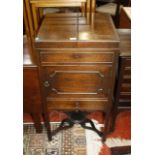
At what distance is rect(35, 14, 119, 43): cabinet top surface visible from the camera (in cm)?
93

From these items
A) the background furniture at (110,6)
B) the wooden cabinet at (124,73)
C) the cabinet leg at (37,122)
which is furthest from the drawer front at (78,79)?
the background furniture at (110,6)

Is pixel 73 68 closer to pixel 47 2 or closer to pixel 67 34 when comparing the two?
pixel 67 34

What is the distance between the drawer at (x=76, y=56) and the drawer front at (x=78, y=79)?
0.12 feet

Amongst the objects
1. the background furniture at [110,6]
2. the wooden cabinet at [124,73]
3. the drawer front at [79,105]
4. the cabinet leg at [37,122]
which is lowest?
the cabinet leg at [37,122]

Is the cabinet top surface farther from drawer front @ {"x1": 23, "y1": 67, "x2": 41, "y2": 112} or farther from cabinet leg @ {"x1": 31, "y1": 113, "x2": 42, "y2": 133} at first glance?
cabinet leg @ {"x1": 31, "y1": 113, "x2": 42, "y2": 133}

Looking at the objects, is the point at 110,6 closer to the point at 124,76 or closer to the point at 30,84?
the point at 124,76

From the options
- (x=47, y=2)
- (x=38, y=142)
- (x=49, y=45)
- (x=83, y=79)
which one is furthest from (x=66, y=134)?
(x=47, y=2)

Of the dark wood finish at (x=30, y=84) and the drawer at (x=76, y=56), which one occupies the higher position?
the drawer at (x=76, y=56)

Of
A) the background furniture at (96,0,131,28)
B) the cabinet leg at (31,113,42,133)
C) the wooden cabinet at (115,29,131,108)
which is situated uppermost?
the background furniture at (96,0,131,28)

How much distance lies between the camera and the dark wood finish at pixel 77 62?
93 cm

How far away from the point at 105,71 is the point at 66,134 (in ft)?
2.34

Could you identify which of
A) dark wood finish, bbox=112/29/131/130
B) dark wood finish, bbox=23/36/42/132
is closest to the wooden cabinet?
dark wood finish, bbox=112/29/131/130

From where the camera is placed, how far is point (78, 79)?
1.08m

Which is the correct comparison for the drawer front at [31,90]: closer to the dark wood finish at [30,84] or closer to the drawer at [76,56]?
the dark wood finish at [30,84]
